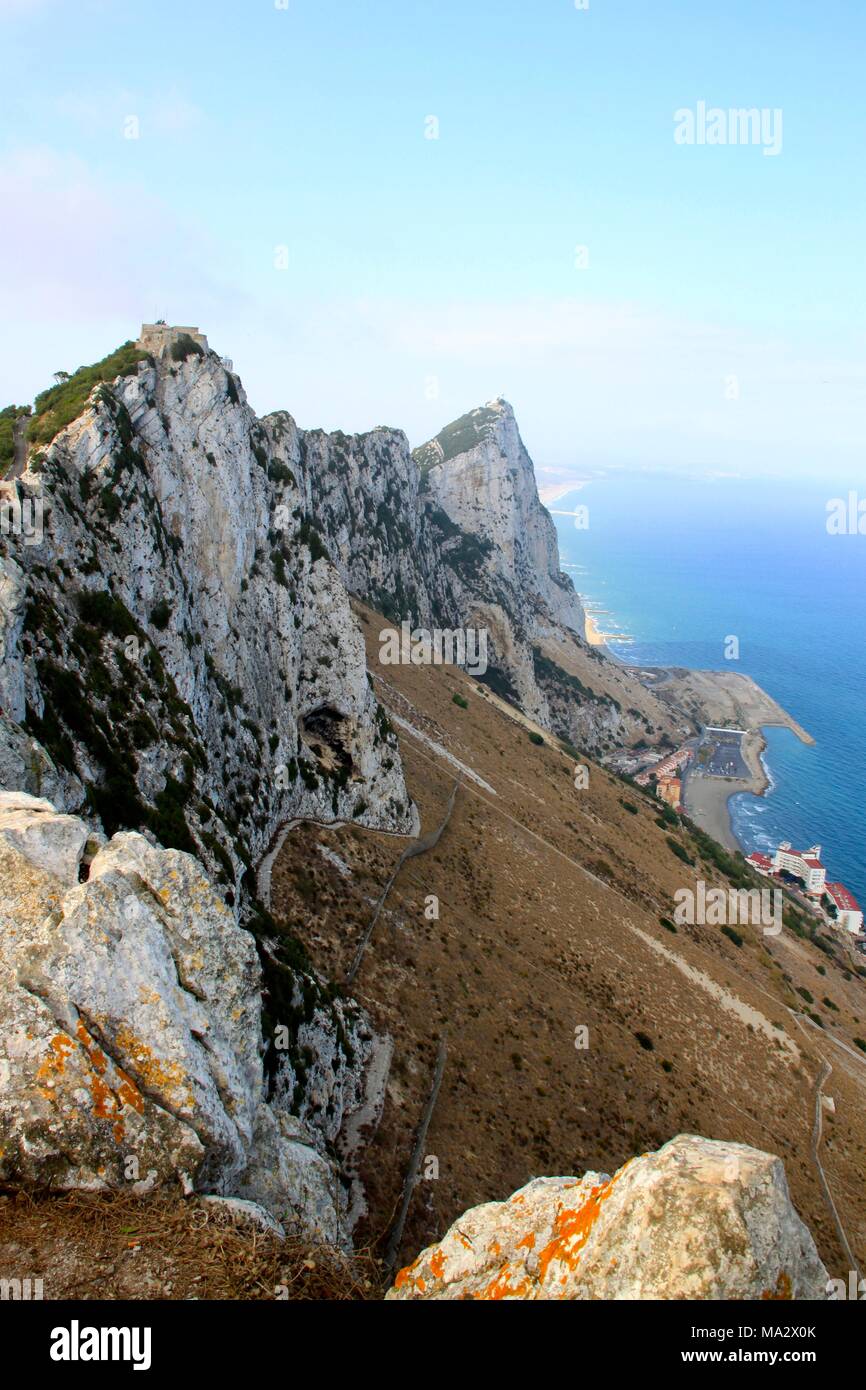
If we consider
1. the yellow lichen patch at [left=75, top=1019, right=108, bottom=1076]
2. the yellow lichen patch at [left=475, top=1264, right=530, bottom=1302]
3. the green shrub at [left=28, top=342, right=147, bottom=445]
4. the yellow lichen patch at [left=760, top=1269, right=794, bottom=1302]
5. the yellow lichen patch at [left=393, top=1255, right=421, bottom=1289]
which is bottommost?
the yellow lichen patch at [left=393, top=1255, right=421, bottom=1289]

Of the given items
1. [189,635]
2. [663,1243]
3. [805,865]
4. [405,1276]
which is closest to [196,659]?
[189,635]

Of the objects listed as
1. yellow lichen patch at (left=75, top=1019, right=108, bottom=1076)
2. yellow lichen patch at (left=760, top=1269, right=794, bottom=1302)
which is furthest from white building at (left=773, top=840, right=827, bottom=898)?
yellow lichen patch at (left=75, top=1019, right=108, bottom=1076)

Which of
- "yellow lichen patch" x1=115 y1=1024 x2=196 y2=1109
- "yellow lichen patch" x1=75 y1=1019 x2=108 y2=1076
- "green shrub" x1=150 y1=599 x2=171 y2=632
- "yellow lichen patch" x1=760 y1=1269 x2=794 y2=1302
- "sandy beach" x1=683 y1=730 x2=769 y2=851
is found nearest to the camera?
"yellow lichen patch" x1=760 y1=1269 x2=794 y2=1302

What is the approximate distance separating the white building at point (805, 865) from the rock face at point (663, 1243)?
91.9m

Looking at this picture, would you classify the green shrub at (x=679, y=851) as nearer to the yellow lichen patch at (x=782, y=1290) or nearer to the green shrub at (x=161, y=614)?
the green shrub at (x=161, y=614)

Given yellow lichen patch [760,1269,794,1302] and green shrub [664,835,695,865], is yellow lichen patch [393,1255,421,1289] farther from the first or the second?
green shrub [664,835,695,865]

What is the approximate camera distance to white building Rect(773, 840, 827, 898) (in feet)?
295

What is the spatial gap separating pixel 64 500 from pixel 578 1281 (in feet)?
78.4

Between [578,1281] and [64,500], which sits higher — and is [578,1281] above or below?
below

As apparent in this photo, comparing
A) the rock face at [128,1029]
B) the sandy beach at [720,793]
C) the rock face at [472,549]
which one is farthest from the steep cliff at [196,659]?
the sandy beach at [720,793]

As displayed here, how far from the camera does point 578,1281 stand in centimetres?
788

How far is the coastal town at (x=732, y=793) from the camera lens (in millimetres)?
86125
